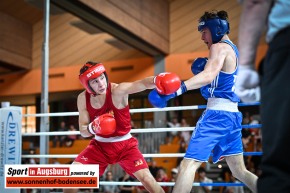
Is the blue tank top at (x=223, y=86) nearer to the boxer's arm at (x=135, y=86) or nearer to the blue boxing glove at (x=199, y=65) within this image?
the blue boxing glove at (x=199, y=65)

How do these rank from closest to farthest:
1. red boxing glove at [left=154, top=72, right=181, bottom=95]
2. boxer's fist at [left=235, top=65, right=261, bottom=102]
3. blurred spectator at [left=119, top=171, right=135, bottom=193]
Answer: boxer's fist at [left=235, top=65, right=261, bottom=102]
red boxing glove at [left=154, top=72, right=181, bottom=95]
blurred spectator at [left=119, top=171, right=135, bottom=193]

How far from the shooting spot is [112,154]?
3.53 m

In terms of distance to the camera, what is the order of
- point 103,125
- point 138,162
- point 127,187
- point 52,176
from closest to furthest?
point 103,125
point 138,162
point 52,176
point 127,187

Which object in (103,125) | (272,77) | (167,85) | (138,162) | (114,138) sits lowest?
(138,162)

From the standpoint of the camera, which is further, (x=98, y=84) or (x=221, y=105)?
(x=98, y=84)

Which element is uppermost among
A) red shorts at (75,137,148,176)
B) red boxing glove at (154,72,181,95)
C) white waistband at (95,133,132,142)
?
red boxing glove at (154,72,181,95)

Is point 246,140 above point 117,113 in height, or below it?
below

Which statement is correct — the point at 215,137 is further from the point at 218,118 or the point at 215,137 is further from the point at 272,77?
the point at 272,77

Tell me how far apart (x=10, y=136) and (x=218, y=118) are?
90.4 inches

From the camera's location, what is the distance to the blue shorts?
294 centimetres

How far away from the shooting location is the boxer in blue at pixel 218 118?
115 inches

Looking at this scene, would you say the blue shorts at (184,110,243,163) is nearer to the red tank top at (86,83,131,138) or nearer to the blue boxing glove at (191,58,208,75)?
the blue boxing glove at (191,58,208,75)

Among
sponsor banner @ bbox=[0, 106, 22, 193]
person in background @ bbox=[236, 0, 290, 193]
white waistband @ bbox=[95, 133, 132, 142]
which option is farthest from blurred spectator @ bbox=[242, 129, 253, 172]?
person in background @ bbox=[236, 0, 290, 193]

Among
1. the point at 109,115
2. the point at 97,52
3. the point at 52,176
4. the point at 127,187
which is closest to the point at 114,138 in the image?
the point at 109,115
